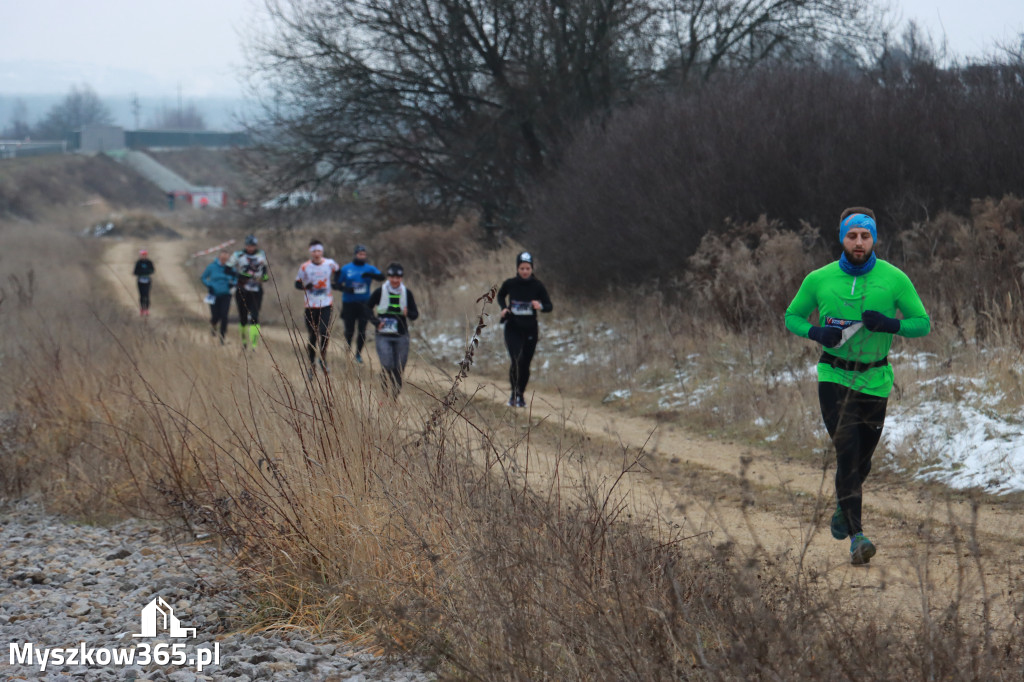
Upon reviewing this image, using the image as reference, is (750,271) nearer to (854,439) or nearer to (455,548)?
(854,439)

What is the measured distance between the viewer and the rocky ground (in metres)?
4.18

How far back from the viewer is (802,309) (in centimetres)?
579

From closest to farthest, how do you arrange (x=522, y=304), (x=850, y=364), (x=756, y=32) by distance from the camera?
(x=850, y=364) → (x=522, y=304) → (x=756, y=32)

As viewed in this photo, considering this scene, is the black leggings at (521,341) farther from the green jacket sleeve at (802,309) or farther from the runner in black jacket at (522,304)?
the green jacket sleeve at (802,309)

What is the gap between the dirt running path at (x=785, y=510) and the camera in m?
3.91

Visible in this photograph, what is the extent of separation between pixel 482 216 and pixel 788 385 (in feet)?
51.2

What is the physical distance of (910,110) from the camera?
1398 cm

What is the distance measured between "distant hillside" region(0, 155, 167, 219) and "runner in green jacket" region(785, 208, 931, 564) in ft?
245

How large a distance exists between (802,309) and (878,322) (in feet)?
1.88

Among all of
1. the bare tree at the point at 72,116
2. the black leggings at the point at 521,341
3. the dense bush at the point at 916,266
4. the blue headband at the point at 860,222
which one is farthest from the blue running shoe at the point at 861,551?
the bare tree at the point at 72,116

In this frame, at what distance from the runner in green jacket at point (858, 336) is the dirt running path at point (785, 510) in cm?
21

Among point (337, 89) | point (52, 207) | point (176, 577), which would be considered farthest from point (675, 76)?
point (52, 207)

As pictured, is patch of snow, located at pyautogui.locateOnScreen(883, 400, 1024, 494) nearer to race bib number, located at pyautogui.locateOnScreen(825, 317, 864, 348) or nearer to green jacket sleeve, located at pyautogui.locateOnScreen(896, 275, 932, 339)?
green jacket sleeve, located at pyautogui.locateOnScreen(896, 275, 932, 339)

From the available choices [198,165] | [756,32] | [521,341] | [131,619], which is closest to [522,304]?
[521,341]
